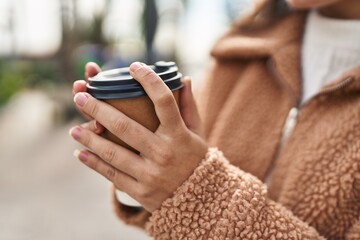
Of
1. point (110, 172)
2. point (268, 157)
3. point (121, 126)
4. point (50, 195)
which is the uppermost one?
point (121, 126)

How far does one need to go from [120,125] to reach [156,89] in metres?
0.09

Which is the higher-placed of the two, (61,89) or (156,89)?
(156,89)

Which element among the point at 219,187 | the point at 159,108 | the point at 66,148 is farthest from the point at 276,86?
the point at 66,148

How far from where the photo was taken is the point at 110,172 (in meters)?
0.94

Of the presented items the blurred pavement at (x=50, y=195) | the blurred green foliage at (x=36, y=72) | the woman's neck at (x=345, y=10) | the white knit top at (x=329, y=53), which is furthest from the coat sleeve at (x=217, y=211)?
the blurred green foliage at (x=36, y=72)

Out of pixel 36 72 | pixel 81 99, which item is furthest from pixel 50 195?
pixel 36 72

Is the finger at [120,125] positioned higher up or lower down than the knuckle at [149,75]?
lower down

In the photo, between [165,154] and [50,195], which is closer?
[165,154]

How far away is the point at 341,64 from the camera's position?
4.05 ft

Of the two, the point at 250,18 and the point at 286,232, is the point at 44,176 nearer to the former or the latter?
the point at 250,18

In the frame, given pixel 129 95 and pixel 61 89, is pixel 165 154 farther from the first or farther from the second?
pixel 61 89

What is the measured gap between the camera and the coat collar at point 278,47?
1272 mm

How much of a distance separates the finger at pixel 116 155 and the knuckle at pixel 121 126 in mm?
41

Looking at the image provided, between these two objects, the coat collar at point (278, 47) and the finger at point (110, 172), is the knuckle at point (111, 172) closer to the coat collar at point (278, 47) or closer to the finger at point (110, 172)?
the finger at point (110, 172)
